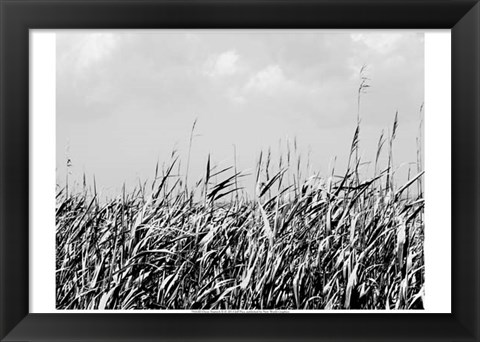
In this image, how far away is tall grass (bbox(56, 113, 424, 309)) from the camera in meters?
1.84

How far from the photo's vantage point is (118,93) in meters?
1.86

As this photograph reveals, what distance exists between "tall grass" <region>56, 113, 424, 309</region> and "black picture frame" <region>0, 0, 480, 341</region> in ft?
0.26

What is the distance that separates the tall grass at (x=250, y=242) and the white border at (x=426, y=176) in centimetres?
3

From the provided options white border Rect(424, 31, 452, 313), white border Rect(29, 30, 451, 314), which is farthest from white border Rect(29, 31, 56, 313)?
white border Rect(424, 31, 452, 313)

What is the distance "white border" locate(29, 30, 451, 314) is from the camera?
1.80 metres

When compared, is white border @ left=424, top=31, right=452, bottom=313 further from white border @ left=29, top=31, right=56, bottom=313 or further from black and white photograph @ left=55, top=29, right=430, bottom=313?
A: white border @ left=29, top=31, right=56, bottom=313

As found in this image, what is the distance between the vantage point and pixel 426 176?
182 cm

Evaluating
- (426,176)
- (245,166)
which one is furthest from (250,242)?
(426,176)

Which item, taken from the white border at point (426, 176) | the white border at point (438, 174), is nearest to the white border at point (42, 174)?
the white border at point (426, 176)
